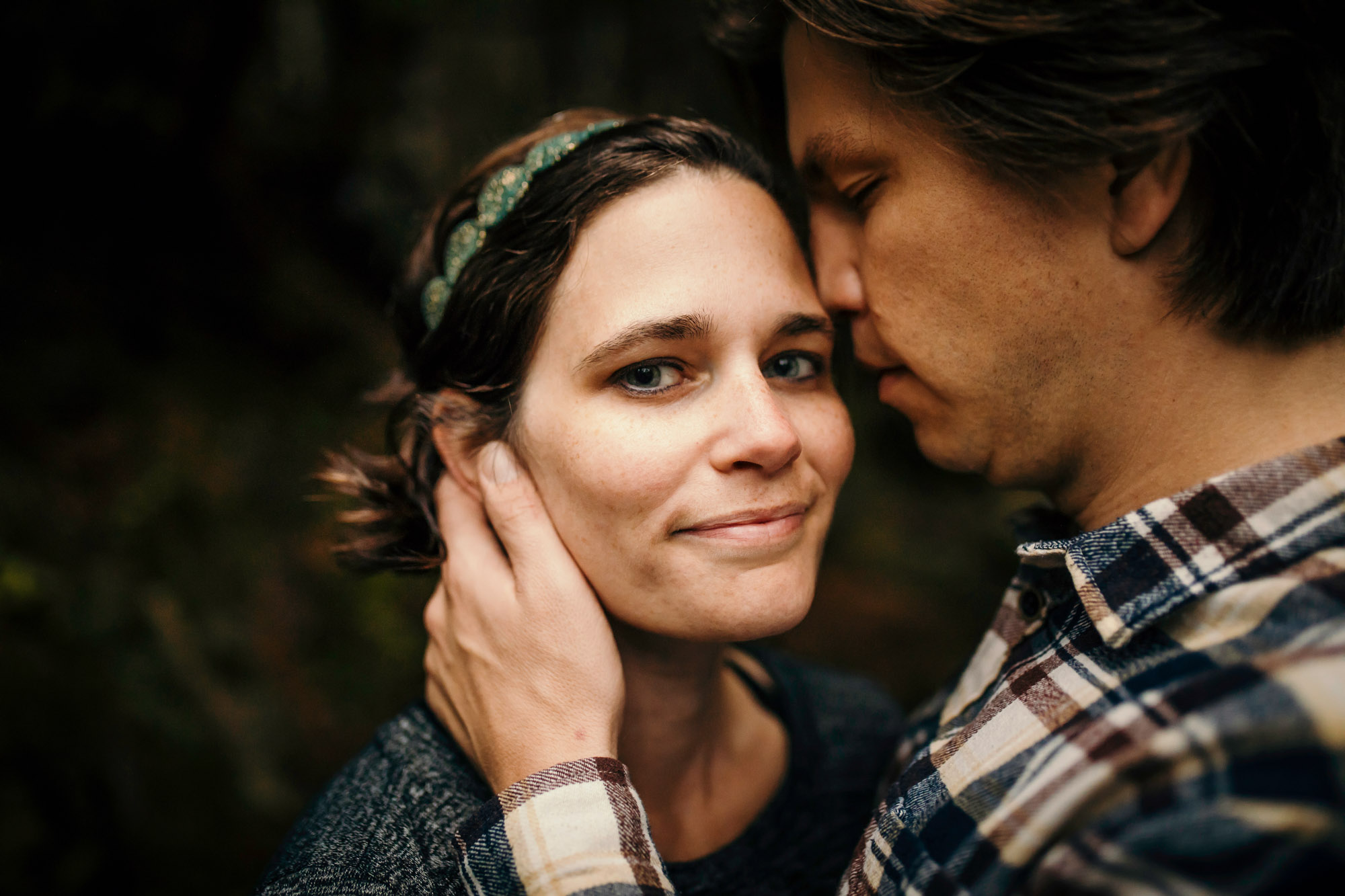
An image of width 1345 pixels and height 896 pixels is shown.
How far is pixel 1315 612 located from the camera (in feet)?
3.48

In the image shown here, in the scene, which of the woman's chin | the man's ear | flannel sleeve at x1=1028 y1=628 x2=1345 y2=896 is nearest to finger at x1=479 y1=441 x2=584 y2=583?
the woman's chin

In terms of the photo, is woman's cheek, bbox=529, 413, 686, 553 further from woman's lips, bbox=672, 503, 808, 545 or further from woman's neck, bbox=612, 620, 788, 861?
woman's neck, bbox=612, 620, 788, 861

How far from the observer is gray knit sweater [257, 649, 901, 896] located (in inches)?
60.2

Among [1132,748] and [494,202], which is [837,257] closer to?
[494,202]

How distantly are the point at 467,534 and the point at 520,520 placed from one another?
0.19m

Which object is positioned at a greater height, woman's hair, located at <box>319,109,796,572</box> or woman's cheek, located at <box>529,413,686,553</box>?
woman's hair, located at <box>319,109,796,572</box>

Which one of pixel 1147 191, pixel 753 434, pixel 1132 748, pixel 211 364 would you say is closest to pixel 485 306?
pixel 753 434

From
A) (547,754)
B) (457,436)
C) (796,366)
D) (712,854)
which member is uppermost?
(796,366)

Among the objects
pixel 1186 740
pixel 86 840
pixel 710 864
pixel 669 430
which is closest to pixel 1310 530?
pixel 1186 740

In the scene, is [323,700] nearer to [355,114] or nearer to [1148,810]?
[355,114]

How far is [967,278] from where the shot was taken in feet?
5.01

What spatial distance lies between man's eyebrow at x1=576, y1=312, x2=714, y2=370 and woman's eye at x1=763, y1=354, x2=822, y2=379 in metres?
0.27

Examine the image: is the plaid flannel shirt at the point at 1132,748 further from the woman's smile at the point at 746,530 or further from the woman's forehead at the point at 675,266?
the woman's forehead at the point at 675,266

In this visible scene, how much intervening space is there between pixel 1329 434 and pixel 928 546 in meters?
3.64
